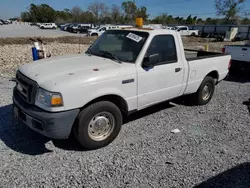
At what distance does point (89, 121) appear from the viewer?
307 centimetres

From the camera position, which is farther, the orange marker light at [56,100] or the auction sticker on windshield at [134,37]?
the auction sticker on windshield at [134,37]

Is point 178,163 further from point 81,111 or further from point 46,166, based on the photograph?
point 46,166

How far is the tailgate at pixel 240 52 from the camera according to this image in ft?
24.6

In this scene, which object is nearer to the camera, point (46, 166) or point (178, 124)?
point (46, 166)

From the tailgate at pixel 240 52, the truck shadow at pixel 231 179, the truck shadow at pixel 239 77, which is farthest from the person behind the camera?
the truck shadow at pixel 239 77

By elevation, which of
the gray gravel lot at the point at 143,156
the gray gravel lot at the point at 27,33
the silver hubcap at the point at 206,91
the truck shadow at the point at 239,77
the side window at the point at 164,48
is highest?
the gray gravel lot at the point at 27,33

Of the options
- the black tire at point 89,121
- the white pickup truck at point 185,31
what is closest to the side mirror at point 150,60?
the black tire at point 89,121

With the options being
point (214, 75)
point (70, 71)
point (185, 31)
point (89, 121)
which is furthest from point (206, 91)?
point (185, 31)

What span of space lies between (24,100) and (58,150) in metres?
0.91

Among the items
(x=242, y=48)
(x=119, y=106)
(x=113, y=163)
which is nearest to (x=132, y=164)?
(x=113, y=163)

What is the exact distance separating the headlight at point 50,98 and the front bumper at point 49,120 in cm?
12

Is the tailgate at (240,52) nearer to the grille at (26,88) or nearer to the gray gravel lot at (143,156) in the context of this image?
the gray gravel lot at (143,156)

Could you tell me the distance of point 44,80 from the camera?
2881 millimetres

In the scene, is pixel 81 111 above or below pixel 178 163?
above
